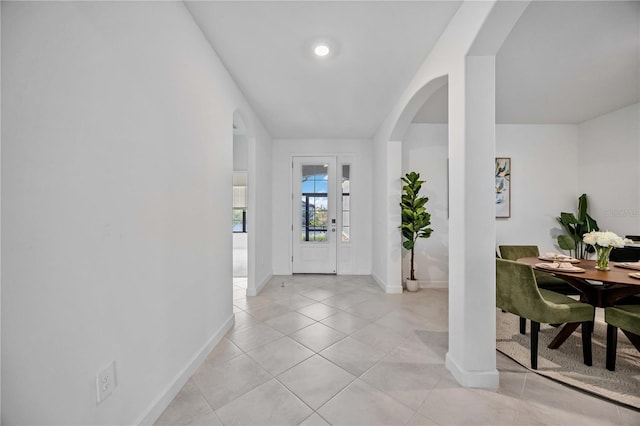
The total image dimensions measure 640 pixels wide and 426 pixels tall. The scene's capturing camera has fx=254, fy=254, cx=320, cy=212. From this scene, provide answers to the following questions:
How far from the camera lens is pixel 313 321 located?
2801 millimetres

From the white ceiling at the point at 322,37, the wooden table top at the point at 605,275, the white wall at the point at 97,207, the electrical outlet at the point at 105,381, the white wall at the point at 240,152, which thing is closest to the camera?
the white wall at the point at 97,207

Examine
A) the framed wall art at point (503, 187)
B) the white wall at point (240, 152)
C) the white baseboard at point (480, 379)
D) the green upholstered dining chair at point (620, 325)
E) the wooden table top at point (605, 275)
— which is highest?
the white wall at point (240, 152)

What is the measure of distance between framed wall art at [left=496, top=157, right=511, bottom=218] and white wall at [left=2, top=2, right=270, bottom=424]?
4.64 m

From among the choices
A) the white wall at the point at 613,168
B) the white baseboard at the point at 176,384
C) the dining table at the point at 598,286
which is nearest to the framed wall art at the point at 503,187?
the white wall at the point at 613,168

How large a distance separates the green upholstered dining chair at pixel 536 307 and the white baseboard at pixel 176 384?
2.56 m

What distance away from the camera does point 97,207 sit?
108 centimetres

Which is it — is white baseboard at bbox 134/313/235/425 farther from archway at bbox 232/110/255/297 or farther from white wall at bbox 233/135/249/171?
white wall at bbox 233/135/249/171

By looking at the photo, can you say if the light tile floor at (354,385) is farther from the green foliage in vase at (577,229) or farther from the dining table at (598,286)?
the green foliage in vase at (577,229)

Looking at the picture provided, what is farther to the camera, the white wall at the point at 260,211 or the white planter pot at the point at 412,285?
the white planter pot at the point at 412,285

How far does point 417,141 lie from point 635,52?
236 cm

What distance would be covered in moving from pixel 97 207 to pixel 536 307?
2.82 m

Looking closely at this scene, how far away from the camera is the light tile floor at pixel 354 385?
4.85 feet

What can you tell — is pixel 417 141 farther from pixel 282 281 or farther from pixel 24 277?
pixel 24 277

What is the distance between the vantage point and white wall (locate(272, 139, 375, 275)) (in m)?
4.93
